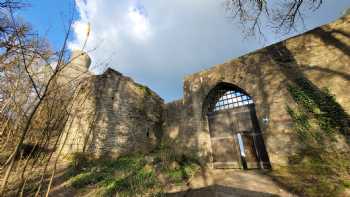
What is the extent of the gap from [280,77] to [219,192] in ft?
17.2

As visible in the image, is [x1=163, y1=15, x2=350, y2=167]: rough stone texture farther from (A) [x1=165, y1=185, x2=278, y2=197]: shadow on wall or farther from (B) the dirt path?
(A) [x1=165, y1=185, x2=278, y2=197]: shadow on wall

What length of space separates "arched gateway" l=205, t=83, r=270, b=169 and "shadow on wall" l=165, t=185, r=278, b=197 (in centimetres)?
281

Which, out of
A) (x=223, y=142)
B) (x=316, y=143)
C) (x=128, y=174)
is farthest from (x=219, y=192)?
(x=316, y=143)

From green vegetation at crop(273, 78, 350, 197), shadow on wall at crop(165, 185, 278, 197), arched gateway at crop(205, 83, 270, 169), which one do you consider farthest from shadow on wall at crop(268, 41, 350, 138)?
shadow on wall at crop(165, 185, 278, 197)

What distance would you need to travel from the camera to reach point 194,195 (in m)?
4.88

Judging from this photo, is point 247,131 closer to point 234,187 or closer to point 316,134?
point 316,134

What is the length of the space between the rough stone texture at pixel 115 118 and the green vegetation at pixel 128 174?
2.23ft

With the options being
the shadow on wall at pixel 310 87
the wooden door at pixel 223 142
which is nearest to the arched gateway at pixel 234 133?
the wooden door at pixel 223 142

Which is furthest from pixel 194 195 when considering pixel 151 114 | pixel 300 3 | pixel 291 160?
pixel 300 3

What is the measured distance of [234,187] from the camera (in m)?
5.09

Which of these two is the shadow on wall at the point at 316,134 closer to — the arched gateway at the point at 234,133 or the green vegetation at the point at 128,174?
the arched gateway at the point at 234,133

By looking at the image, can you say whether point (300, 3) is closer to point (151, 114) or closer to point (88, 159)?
point (151, 114)

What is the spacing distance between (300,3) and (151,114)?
8.66 m

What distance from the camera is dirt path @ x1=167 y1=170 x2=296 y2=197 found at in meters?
4.53
